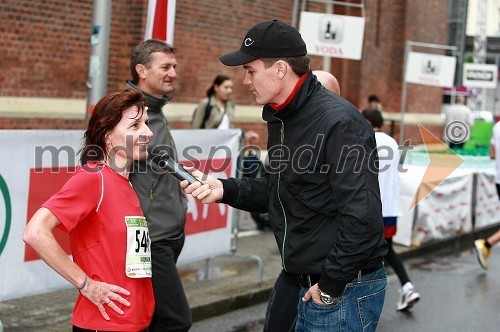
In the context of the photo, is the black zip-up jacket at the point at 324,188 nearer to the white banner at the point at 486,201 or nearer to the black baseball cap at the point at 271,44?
the black baseball cap at the point at 271,44

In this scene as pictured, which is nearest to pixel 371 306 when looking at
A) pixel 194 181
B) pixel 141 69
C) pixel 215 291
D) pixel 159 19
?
pixel 194 181

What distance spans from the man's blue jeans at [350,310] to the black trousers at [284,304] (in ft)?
0.60

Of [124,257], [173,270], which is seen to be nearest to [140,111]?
[124,257]

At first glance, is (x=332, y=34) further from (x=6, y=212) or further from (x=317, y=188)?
(x=317, y=188)

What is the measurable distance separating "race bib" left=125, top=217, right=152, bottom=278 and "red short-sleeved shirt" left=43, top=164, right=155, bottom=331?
23mm

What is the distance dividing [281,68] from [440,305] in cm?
544

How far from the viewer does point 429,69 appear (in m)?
18.1

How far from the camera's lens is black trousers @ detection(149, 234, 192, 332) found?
495 cm

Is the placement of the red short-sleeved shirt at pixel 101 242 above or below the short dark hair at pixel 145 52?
below

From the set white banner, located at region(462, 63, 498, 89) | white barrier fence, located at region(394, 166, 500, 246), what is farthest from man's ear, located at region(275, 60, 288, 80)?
white banner, located at region(462, 63, 498, 89)

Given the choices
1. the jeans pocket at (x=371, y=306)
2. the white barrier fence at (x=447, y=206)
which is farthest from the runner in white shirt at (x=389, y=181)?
the jeans pocket at (x=371, y=306)

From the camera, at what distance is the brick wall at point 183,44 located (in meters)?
11.3
